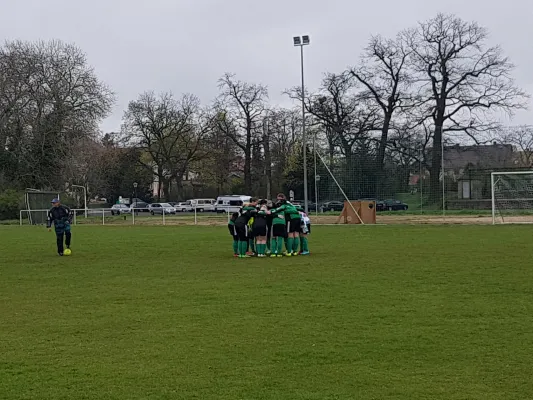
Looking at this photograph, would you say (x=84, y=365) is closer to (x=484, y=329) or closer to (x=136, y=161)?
(x=484, y=329)

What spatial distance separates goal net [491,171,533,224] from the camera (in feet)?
124

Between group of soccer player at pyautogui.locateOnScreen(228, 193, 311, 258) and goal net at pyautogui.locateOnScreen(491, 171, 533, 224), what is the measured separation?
2163 centimetres

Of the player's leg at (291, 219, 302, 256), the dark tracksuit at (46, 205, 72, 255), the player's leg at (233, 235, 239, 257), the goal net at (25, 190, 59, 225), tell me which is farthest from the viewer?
the goal net at (25, 190, 59, 225)

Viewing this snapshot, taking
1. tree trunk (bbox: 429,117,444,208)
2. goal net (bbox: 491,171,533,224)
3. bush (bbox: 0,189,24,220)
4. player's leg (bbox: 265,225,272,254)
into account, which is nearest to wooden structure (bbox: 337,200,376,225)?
tree trunk (bbox: 429,117,444,208)

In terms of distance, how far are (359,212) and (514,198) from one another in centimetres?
849

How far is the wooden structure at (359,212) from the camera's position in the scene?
3772 centimetres

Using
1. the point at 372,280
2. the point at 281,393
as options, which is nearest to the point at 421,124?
the point at 372,280

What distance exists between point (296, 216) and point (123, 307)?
8574mm

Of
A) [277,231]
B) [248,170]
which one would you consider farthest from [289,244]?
[248,170]

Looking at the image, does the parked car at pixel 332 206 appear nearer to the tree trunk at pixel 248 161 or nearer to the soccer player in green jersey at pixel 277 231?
the soccer player in green jersey at pixel 277 231

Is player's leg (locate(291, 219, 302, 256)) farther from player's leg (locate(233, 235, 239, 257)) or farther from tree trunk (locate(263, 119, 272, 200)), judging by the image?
tree trunk (locate(263, 119, 272, 200))

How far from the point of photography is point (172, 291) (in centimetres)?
1209

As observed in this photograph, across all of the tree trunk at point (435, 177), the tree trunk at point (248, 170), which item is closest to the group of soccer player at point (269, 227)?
the tree trunk at point (435, 177)

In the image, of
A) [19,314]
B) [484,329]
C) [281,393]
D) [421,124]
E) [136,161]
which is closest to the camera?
[281,393]
